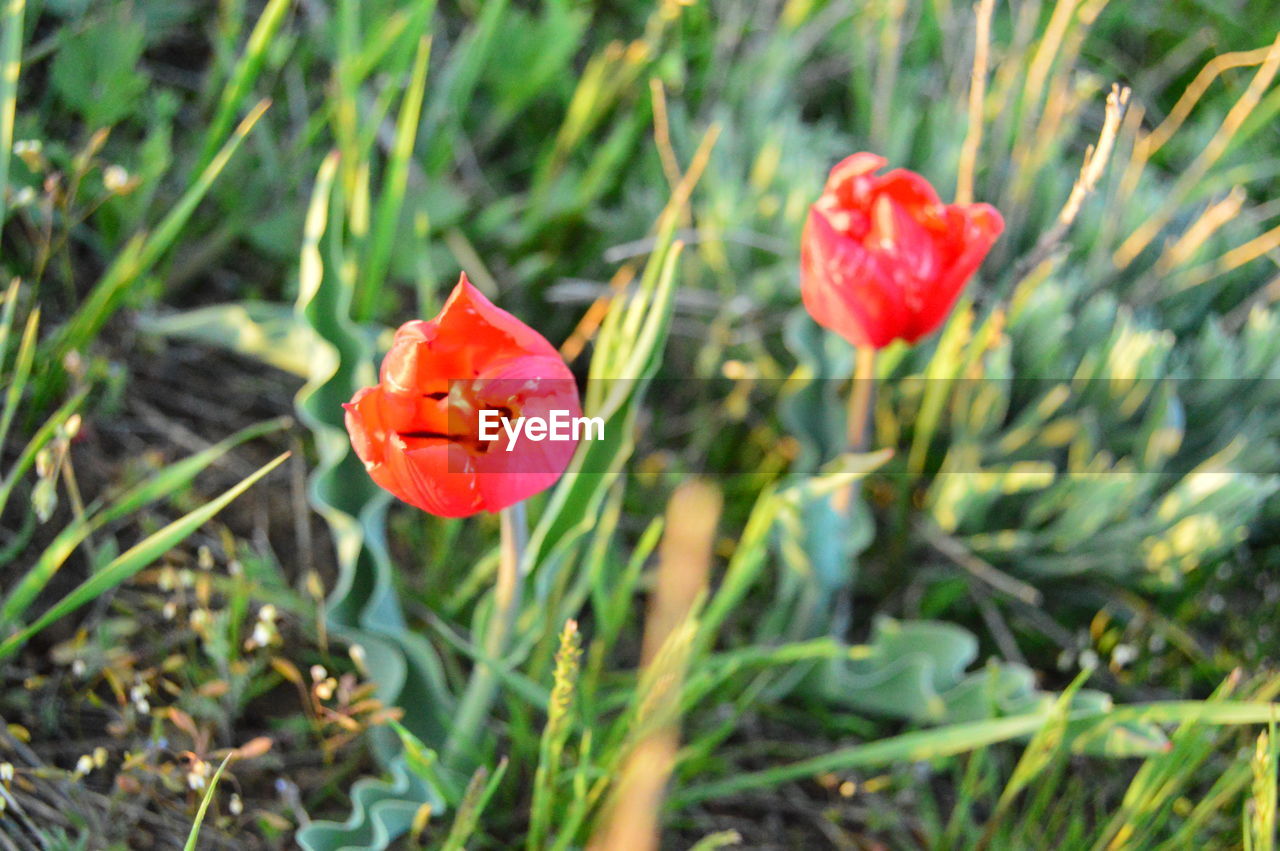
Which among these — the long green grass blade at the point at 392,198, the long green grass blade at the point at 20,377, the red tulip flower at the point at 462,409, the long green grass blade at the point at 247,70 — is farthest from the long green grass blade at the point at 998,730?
the long green grass blade at the point at 247,70

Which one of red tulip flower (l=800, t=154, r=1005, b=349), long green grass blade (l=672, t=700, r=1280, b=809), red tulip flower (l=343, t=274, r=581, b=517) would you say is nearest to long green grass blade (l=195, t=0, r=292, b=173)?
red tulip flower (l=343, t=274, r=581, b=517)

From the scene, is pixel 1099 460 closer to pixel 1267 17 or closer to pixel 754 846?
pixel 754 846

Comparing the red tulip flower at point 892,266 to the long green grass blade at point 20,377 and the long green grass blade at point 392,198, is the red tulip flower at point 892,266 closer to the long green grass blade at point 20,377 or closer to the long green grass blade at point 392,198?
the long green grass blade at point 392,198

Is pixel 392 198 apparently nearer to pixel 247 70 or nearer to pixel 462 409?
pixel 247 70

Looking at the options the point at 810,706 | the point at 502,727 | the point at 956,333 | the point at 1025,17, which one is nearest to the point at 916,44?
the point at 1025,17

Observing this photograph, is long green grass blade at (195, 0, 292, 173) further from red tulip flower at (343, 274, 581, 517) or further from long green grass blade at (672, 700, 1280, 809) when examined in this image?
long green grass blade at (672, 700, 1280, 809)

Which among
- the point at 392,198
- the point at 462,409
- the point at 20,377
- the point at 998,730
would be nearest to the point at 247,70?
the point at 392,198
